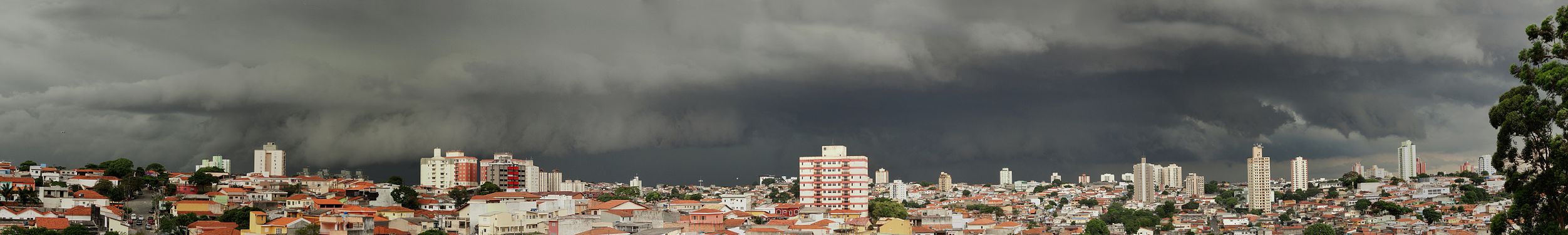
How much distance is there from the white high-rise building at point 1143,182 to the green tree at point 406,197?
71.5m

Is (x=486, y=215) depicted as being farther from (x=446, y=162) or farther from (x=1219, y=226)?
(x=1219, y=226)

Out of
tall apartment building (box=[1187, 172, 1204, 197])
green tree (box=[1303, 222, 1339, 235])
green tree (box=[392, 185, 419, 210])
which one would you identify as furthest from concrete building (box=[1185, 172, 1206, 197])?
Result: green tree (box=[392, 185, 419, 210])

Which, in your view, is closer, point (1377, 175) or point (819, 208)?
point (819, 208)

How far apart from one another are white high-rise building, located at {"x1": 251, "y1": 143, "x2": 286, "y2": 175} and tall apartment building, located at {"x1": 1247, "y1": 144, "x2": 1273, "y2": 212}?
61.9 meters

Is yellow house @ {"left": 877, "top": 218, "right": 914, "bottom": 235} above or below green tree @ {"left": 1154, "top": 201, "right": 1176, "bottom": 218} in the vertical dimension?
above

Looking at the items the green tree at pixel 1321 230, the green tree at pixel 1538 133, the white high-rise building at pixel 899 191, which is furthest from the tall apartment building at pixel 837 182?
the white high-rise building at pixel 899 191

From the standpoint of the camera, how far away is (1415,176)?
103688 millimetres

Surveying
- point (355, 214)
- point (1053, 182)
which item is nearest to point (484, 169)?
point (355, 214)

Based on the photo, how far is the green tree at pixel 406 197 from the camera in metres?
44.9

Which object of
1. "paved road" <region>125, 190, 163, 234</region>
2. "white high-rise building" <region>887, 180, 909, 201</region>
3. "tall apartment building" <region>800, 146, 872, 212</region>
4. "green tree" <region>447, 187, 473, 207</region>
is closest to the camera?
"paved road" <region>125, 190, 163, 234</region>

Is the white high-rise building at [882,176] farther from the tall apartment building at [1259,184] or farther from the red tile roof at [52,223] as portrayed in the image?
the red tile roof at [52,223]

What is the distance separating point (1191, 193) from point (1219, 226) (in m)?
42.8

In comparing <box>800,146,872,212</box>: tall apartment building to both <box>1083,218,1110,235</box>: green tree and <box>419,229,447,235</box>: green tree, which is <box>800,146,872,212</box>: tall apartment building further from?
<box>419,229,447,235</box>: green tree

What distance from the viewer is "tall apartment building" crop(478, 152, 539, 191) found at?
71938mm
